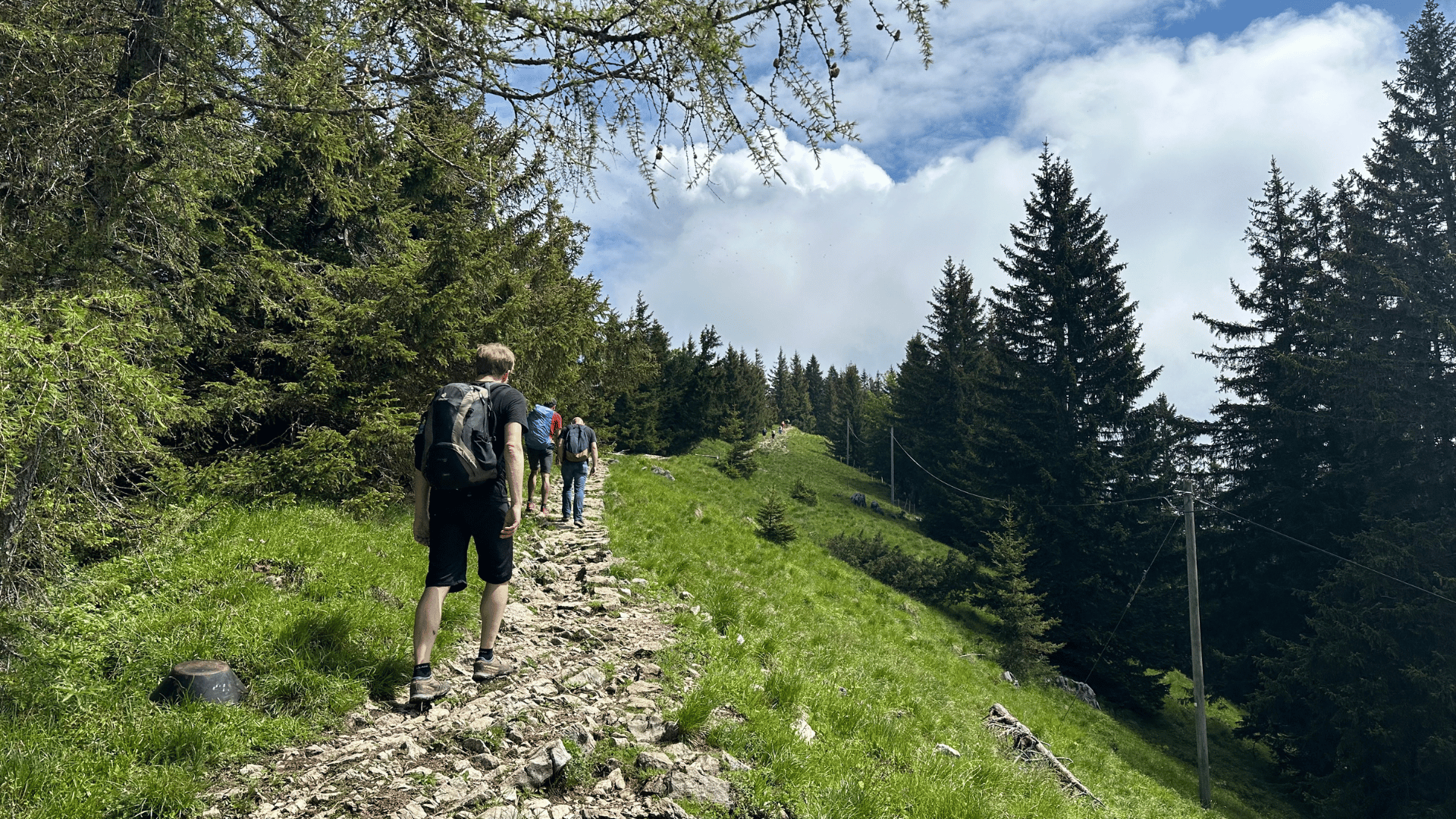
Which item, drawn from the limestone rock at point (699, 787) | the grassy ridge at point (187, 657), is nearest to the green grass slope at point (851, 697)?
the limestone rock at point (699, 787)

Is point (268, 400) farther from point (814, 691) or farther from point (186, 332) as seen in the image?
point (814, 691)

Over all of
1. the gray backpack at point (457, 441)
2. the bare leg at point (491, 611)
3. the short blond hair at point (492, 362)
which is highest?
the short blond hair at point (492, 362)

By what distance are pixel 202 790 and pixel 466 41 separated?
419cm

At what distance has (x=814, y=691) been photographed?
5.82 meters

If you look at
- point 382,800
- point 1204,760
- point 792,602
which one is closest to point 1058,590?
point 1204,760

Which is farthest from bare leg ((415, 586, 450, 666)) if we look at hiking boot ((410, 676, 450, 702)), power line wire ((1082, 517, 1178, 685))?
power line wire ((1082, 517, 1178, 685))

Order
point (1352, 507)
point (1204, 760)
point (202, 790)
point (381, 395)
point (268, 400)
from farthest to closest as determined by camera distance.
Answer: point (1352, 507), point (1204, 760), point (381, 395), point (268, 400), point (202, 790)

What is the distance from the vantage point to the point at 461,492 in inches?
173

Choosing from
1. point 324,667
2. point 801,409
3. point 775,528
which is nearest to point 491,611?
point 324,667

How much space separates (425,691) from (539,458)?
25.4 ft

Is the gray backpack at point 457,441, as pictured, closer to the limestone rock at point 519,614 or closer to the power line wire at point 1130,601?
the limestone rock at point 519,614

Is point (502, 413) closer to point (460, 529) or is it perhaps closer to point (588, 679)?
point (460, 529)

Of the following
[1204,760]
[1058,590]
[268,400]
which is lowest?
[1204,760]

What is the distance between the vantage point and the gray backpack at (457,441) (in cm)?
420
